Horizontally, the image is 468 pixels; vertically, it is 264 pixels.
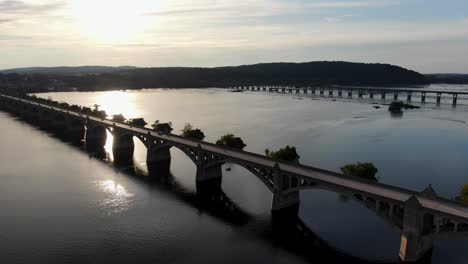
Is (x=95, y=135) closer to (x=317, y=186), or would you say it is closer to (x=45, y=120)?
(x=45, y=120)

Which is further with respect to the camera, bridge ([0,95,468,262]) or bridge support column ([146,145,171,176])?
bridge support column ([146,145,171,176])

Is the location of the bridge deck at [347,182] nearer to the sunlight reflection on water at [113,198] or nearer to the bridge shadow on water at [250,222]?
the bridge shadow on water at [250,222]

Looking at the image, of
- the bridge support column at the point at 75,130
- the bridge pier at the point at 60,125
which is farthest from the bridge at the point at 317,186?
the bridge pier at the point at 60,125

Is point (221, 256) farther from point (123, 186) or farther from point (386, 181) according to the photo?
point (386, 181)

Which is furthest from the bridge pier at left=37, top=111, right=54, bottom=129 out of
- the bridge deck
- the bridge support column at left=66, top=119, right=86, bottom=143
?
the bridge deck

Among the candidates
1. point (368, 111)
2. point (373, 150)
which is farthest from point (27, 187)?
point (368, 111)

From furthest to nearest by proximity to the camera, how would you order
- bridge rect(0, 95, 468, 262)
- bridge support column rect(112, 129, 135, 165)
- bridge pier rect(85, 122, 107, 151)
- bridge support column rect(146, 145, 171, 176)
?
bridge pier rect(85, 122, 107, 151) < bridge support column rect(112, 129, 135, 165) < bridge support column rect(146, 145, 171, 176) < bridge rect(0, 95, 468, 262)

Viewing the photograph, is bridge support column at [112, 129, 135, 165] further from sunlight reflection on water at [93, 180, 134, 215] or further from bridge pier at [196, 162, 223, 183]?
bridge pier at [196, 162, 223, 183]

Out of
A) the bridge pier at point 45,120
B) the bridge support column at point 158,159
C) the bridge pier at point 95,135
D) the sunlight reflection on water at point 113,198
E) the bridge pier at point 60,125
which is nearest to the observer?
the sunlight reflection on water at point 113,198
